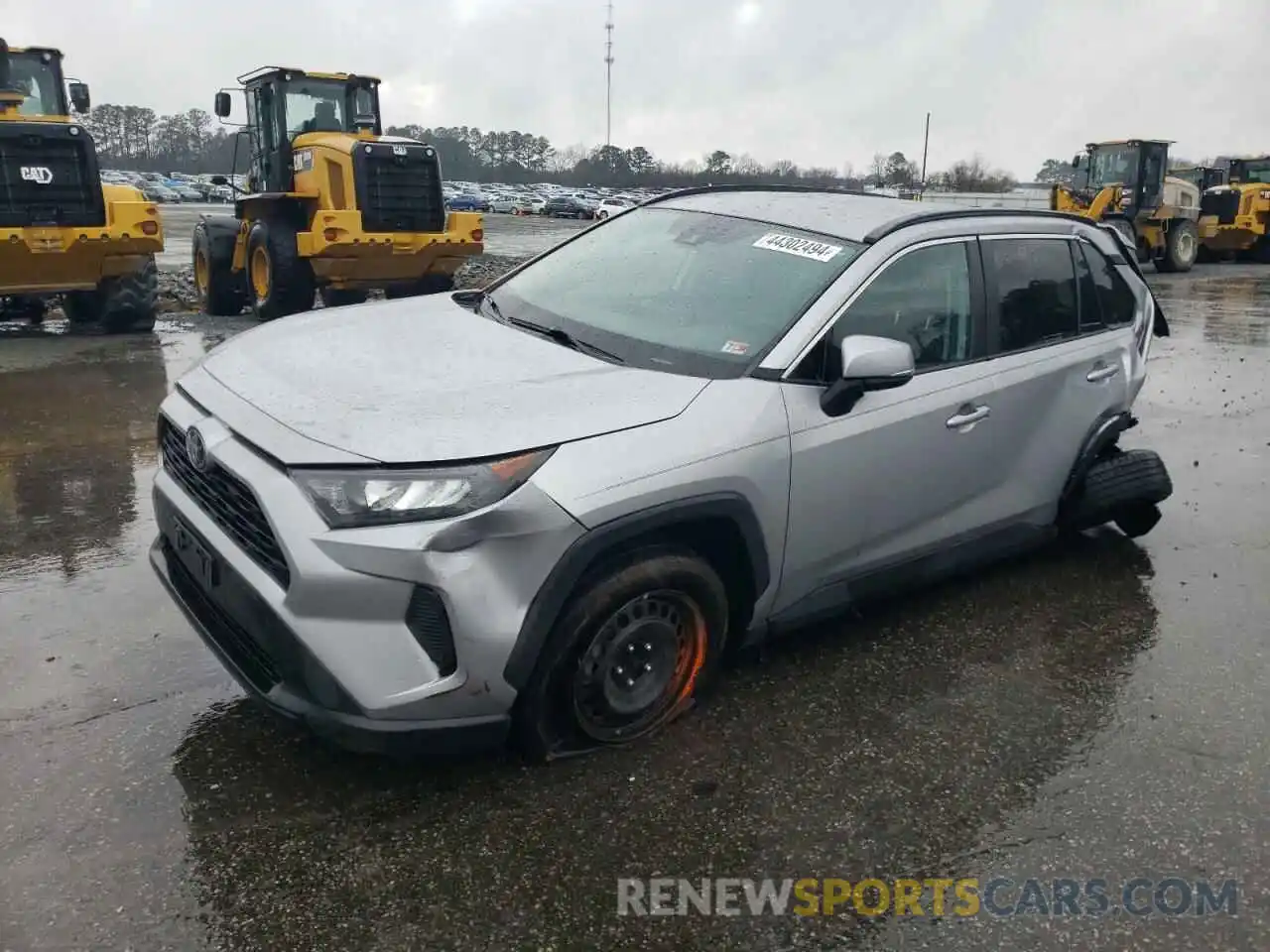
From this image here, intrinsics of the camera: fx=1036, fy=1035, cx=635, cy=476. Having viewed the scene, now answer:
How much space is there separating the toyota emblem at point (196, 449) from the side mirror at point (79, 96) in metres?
10.2

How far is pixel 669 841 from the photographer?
2.84m

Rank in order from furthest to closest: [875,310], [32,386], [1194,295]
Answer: [1194,295]
[32,386]
[875,310]

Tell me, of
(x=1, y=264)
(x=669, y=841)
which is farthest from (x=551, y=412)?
(x=1, y=264)

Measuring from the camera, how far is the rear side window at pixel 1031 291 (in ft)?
13.7

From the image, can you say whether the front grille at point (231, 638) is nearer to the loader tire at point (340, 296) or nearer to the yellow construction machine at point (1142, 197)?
the loader tire at point (340, 296)

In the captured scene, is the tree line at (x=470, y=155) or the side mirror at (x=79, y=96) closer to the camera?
the side mirror at (x=79, y=96)

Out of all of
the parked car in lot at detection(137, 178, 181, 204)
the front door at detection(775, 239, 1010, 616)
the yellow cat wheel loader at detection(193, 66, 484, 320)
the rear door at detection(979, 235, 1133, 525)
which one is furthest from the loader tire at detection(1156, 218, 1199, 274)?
the parked car in lot at detection(137, 178, 181, 204)

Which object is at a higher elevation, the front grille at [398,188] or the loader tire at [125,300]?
the front grille at [398,188]

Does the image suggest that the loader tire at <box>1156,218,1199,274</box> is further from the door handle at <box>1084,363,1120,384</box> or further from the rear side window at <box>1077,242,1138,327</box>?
the door handle at <box>1084,363,1120,384</box>

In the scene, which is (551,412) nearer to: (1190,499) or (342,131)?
(1190,499)

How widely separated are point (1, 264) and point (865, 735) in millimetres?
10611

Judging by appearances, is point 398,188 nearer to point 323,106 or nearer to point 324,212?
point 324,212

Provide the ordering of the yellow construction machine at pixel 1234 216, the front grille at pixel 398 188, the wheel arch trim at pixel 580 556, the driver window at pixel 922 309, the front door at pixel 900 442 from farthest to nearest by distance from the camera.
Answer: the yellow construction machine at pixel 1234 216
the front grille at pixel 398 188
the driver window at pixel 922 309
the front door at pixel 900 442
the wheel arch trim at pixel 580 556

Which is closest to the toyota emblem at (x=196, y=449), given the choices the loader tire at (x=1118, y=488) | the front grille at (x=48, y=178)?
the loader tire at (x=1118, y=488)
